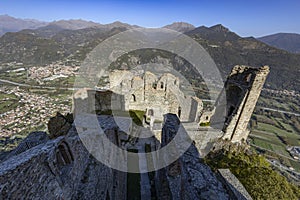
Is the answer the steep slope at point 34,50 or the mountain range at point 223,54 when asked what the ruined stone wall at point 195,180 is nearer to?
the mountain range at point 223,54

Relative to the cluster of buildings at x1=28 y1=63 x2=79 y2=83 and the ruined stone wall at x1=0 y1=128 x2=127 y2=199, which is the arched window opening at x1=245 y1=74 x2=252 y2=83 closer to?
the ruined stone wall at x1=0 y1=128 x2=127 y2=199

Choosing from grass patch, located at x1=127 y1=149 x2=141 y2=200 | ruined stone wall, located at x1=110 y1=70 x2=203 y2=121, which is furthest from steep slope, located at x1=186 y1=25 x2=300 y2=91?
grass patch, located at x1=127 y1=149 x2=141 y2=200

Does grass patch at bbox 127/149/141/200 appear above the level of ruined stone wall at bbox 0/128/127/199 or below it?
below

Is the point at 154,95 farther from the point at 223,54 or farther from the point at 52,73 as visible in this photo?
the point at 52,73

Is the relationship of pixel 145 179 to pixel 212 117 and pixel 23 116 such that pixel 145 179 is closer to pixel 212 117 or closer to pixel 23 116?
pixel 212 117

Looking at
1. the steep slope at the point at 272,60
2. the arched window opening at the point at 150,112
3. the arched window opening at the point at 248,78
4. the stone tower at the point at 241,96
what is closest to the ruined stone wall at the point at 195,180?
the stone tower at the point at 241,96

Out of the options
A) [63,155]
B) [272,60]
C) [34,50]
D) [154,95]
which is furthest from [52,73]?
[272,60]
